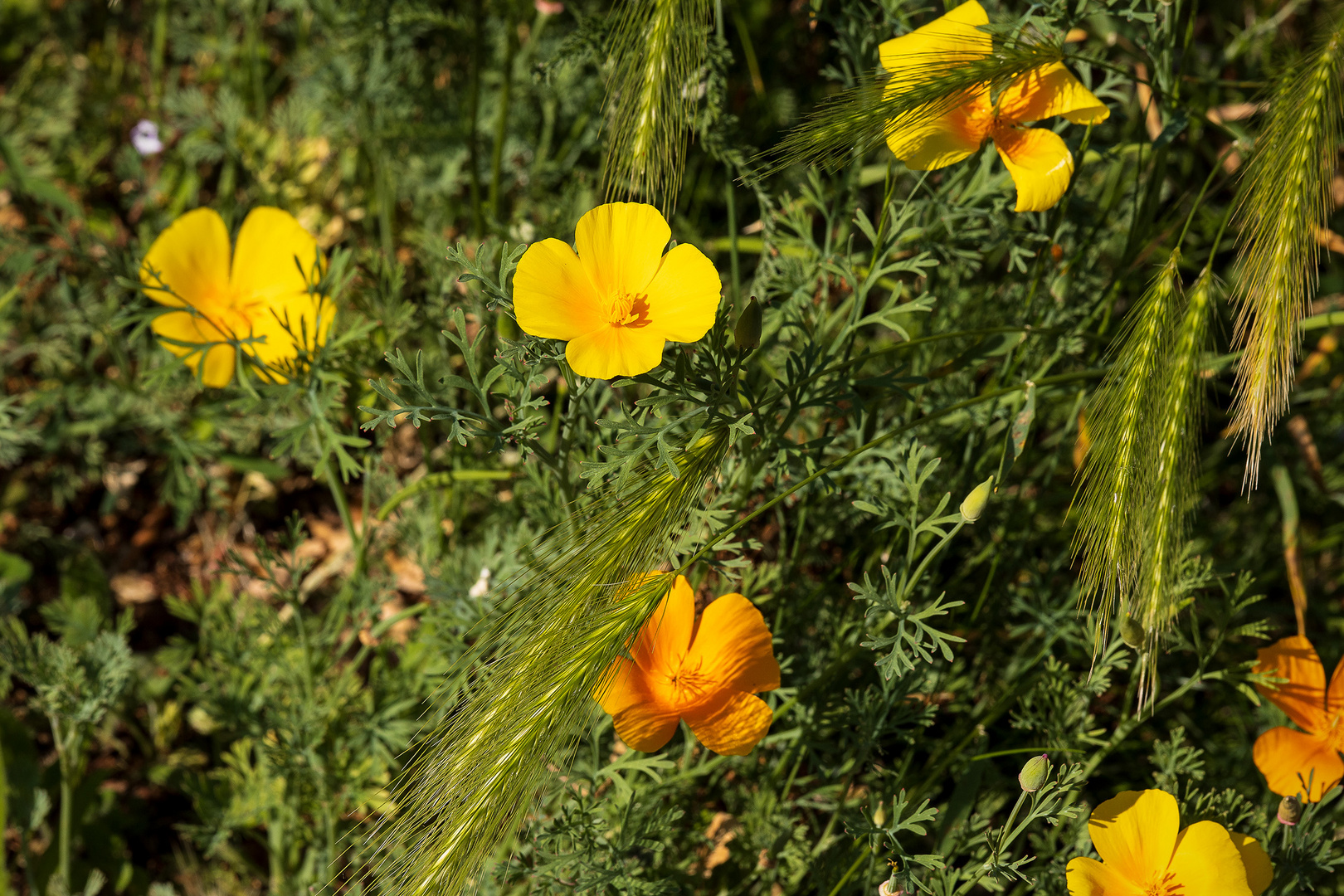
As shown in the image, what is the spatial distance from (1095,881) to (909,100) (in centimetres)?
100

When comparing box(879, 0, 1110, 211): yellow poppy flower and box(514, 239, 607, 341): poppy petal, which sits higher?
box(879, 0, 1110, 211): yellow poppy flower

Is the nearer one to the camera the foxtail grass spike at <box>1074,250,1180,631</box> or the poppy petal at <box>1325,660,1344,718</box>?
the foxtail grass spike at <box>1074,250,1180,631</box>

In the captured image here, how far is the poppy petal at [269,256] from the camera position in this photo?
182 cm

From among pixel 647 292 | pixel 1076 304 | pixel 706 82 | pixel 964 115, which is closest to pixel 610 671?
pixel 647 292

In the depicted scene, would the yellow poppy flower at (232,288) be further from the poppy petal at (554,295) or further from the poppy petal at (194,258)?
the poppy petal at (554,295)

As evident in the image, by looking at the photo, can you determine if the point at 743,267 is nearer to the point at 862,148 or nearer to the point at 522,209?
the point at 522,209

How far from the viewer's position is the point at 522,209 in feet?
7.32

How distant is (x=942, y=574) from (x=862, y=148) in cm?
92

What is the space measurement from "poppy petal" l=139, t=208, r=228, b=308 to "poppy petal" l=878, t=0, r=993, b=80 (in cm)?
122

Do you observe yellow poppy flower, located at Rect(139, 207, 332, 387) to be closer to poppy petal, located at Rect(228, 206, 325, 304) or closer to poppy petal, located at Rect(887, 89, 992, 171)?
poppy petal, located at Rect(228, 206, 325, 304)

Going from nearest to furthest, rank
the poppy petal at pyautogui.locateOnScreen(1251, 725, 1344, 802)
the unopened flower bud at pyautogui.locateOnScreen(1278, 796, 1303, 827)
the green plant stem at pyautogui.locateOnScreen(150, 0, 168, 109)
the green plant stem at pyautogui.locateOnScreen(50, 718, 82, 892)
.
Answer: the unopened flower bud at pyautogui.locateOnScreen(1278, 796, 1303, 827)
the poppy petal at pyautogui.locateOnScreen(1251, 725, 1344, 802)
the green plant stem at pyautogui.locateOnScreen(50, 718, 82, 892)
the green plant stem at pyautogui.locateOnScreen(150, 0, 168, 109)

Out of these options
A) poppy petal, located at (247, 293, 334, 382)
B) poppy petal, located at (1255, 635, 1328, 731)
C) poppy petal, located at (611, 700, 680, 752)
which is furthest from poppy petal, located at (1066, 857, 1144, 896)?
poppy petal, located at (247, 293, 334, 382)

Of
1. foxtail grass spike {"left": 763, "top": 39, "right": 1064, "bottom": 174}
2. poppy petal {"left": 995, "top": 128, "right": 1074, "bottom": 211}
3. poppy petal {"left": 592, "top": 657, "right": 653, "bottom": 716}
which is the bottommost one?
poppy petal {"left": 592, "top": 657, "right": 653, "bottom": 716}

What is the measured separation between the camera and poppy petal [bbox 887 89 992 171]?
129 centimetres
